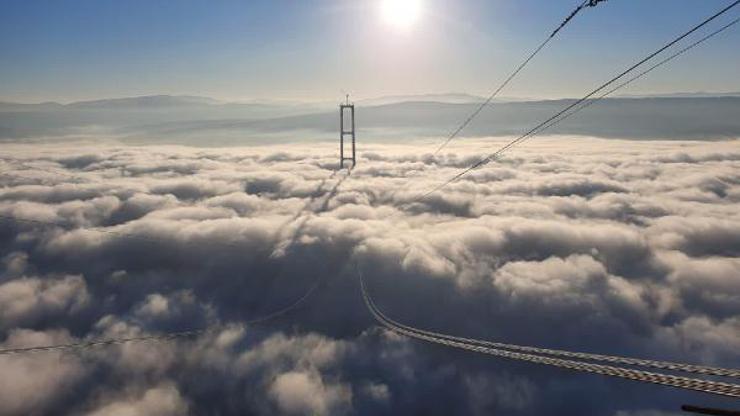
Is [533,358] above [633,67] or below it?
below

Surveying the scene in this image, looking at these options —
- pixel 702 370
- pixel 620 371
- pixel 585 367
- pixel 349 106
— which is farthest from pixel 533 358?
pixel 349 106

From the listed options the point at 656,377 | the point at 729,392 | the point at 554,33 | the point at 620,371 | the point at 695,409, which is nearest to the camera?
the point at 695,409

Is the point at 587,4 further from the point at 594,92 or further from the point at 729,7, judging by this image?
the point at 729,7

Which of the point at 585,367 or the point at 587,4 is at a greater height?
the point at 587,4

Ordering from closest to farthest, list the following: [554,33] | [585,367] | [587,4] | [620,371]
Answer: [620,371], [585,367], [587,4], [554,33]

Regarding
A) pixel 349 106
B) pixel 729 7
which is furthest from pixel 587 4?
pixel 349 106

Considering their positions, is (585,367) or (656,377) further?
(585,367)

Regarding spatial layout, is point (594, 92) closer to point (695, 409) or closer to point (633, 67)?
point (633, 67)

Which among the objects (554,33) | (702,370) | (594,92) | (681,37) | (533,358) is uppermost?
(554,33)

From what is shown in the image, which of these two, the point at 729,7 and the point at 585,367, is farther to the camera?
the point at 585,367
